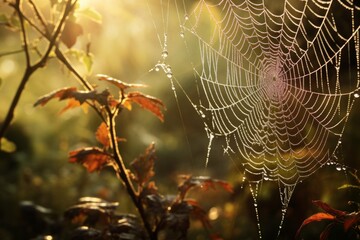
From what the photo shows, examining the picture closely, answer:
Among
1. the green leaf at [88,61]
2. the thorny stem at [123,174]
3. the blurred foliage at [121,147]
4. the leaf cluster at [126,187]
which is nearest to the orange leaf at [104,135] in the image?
the leaf cluster at [126,187]

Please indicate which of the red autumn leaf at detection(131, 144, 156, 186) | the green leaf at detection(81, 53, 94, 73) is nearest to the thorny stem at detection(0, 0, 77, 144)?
the green leaf at detection(81, 53, 94, 73)

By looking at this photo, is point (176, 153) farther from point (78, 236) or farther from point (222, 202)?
point (78, 236)

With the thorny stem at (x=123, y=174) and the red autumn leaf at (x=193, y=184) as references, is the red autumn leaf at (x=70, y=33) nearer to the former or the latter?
the thorny stem at (x=123, y=174)

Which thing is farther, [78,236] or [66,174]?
[66,174]

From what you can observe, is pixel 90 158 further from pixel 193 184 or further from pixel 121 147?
pixel 121 147

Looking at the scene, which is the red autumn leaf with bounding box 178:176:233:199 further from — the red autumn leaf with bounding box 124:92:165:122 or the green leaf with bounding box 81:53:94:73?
the green leaf with bounding box 81:53:94:73

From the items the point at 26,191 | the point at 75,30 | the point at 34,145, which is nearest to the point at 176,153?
the point at 34,145
